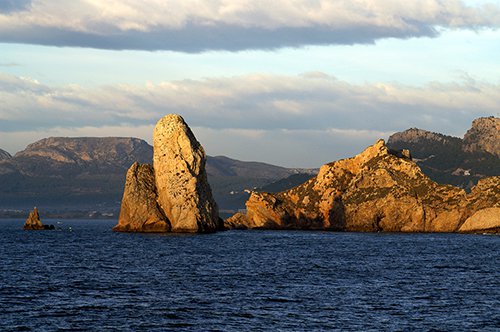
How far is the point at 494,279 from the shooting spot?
80375 millimetres

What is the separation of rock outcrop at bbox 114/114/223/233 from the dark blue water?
156 feet

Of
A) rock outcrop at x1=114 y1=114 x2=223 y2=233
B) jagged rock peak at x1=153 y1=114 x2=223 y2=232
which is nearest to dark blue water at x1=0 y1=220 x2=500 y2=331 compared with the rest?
jagged rock peak at x1=153 y1=114 x2=223 y2=232

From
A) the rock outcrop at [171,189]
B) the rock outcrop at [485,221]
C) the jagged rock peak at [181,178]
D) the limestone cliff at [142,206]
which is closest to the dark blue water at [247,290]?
the jagged rock peak at [181,178]

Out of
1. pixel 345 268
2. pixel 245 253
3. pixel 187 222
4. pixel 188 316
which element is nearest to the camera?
pixel 188 316

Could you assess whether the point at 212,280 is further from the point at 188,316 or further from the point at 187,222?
the point at 187,222

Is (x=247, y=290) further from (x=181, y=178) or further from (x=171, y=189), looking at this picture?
(x=181, y=178)

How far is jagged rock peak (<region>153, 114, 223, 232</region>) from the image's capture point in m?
167

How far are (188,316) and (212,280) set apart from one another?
2164 centimetres

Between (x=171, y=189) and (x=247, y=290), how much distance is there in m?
99.1

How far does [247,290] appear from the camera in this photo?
6981 centimetres

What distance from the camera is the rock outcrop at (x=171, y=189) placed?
167 meters

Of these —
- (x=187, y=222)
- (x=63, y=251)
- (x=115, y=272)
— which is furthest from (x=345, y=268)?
(x=187, y=222)

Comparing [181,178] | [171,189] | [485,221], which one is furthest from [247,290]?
[485,221]

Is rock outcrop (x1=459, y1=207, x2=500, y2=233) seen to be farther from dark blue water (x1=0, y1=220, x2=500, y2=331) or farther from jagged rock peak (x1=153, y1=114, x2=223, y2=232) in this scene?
dark blue water (x1=0, y1=220, x2=500, y2=331)
